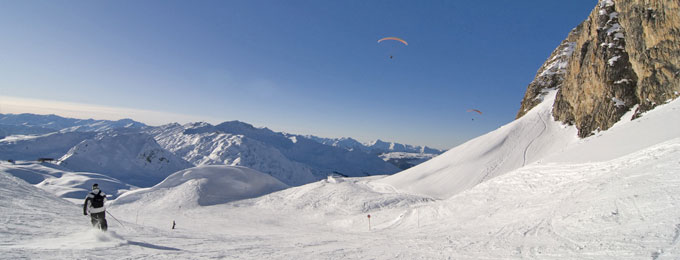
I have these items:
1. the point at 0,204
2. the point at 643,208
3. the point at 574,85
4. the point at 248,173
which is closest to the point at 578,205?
the point at 643,208

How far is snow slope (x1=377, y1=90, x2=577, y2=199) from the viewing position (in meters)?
43.3

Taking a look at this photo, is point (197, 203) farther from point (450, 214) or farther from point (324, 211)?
point (450, 214)

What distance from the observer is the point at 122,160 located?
557 ft

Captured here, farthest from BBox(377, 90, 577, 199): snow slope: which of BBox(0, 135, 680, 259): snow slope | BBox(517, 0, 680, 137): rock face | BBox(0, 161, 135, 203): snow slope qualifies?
BBox(0, 161, 135, 203): snow slope

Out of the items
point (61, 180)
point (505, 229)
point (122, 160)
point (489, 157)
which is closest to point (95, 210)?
point (505, 229)

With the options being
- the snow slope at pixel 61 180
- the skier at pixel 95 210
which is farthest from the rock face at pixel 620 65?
the snow slope at pixel 61 180

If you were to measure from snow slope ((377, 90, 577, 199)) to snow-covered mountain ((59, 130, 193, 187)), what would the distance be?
146 m

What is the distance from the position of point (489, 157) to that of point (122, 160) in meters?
197

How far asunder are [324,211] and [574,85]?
5219 cm

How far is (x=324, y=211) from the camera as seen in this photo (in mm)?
33469

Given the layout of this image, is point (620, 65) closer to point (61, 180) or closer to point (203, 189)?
point (203, 189)

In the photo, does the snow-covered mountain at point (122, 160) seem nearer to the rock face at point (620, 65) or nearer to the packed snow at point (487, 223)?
the packed snow at point (487, 223)

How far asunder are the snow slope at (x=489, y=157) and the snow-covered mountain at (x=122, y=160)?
146 m

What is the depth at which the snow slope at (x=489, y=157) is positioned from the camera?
142ft
